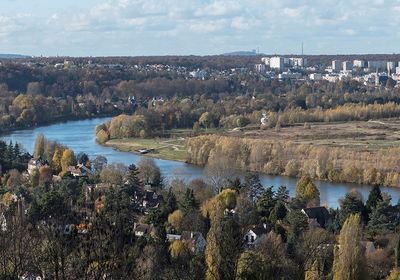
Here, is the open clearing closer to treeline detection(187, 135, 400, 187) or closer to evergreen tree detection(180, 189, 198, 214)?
treeline detection(187, 135, 400, 187)

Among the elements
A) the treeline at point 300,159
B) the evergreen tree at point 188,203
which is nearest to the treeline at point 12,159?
the treeline at point 300,159

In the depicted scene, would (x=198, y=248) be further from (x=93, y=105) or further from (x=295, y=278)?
(x=93, y=105)

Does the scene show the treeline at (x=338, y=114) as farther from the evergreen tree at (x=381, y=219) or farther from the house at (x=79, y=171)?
the evergreen tree at (x=381, y=219)

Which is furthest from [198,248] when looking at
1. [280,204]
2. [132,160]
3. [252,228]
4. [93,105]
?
[93,105]

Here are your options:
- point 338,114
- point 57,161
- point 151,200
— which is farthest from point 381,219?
point 338,114

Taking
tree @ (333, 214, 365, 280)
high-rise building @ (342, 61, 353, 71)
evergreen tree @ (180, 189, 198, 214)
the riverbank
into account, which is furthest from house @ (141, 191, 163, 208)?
high-rise building @ (342, 61, 353, 71)
